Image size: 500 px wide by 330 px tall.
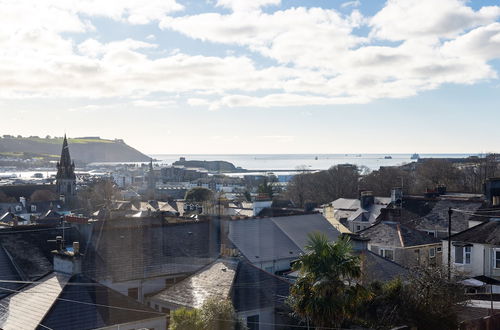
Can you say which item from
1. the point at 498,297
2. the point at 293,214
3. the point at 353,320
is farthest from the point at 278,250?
the point at 353,320

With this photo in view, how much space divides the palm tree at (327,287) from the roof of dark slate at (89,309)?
4.23 meters

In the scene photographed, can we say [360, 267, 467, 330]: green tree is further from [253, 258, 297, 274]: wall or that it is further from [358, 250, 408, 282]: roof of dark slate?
[253, 258, 297, 274]: wall

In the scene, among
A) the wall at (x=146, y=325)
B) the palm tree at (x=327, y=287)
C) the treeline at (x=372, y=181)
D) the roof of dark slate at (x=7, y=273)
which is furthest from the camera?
the treeline at (x=372, y=181)

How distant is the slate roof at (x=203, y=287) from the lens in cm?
1502

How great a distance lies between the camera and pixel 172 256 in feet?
63.6

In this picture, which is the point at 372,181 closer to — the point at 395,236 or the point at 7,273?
the point at 395,236

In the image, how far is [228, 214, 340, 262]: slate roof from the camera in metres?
22.4

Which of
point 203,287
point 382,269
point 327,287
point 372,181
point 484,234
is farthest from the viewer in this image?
point 372,181

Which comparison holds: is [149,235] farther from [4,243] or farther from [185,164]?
[185,164]

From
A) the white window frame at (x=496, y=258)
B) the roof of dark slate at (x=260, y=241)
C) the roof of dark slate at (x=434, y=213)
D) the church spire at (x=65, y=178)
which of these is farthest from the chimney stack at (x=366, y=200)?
the church spire at (x=65, y=178)

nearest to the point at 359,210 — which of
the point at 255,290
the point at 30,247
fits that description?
the point at 255,290

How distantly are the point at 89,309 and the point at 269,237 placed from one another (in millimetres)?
11559

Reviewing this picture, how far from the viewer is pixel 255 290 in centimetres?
1524

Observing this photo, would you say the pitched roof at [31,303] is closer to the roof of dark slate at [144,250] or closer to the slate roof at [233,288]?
the roof of dark slate at [144,250]
